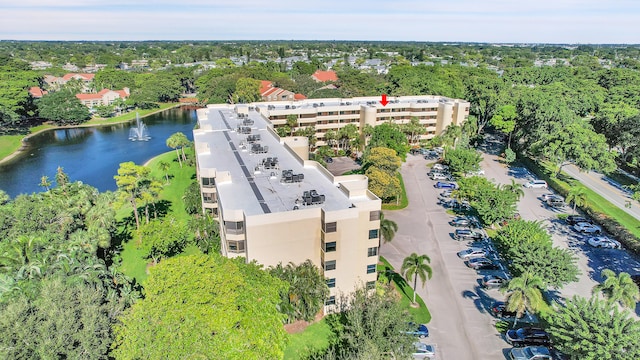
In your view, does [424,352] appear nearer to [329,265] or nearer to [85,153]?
[329,265]

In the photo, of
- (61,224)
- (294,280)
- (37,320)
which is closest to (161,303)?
(37,320)

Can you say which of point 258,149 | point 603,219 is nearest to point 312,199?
point 258,149

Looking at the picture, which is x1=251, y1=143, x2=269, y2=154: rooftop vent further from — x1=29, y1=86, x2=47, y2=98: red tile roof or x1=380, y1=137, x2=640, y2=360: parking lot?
x1=29, y1=86, x2=47, y2=98: red tile roof

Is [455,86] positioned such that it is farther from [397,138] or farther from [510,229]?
[510,229]

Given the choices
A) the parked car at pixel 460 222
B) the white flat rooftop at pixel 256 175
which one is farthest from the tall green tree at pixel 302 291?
the parked car at pixel 460 222

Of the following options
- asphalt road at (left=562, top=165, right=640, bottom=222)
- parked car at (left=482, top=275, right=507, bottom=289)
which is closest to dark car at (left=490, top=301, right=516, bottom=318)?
parked car at (left=482, top=275, right=507, bottom=289)

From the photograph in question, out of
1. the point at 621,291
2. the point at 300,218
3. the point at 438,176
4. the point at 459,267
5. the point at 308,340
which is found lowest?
the point at 308,340
